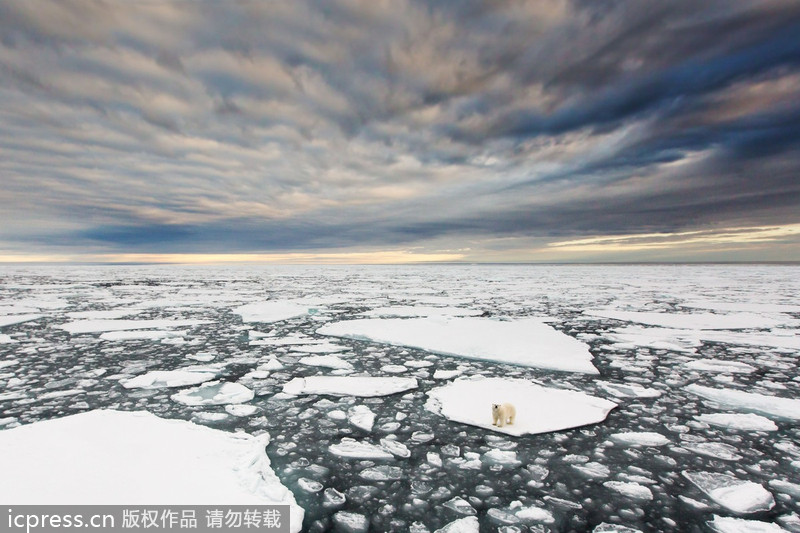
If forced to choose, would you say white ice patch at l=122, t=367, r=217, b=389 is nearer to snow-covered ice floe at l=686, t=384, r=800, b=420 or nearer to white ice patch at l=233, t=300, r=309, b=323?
white ice patch at l=233, t=300, r=309, b=323

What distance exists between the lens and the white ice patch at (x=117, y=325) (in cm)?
618

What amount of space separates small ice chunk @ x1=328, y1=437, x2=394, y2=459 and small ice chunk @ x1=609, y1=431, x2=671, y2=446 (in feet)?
4.90

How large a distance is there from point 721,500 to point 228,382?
11.9ft

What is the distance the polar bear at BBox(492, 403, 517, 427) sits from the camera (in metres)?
2.70

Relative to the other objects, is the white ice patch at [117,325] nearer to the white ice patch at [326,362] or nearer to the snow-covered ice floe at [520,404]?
the white ice patch at [326,362]

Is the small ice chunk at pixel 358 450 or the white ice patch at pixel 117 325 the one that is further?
the white ice patch at pixel 117 325

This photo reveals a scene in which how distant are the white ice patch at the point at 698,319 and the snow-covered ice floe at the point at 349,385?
5.39 metres

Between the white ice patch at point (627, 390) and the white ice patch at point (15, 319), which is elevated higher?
the white ice patch at point (15, 319)

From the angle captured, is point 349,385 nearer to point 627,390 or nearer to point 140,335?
point 627,390

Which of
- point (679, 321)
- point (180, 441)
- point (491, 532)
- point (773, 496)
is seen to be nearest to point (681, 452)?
point (773, 496)

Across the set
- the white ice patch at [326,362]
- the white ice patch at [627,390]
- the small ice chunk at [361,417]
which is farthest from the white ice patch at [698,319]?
the small ice chunk at [361,417]

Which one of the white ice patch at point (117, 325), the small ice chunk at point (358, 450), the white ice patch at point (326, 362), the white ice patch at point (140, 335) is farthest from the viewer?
the white ice patch at point (117, 325)

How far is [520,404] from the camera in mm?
3086

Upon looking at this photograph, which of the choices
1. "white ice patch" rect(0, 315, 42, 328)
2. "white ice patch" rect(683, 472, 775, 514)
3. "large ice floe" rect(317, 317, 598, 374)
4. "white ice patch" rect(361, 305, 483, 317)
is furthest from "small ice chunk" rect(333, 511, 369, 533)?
"white ice patch" rect(0, 315, 42, 328)
